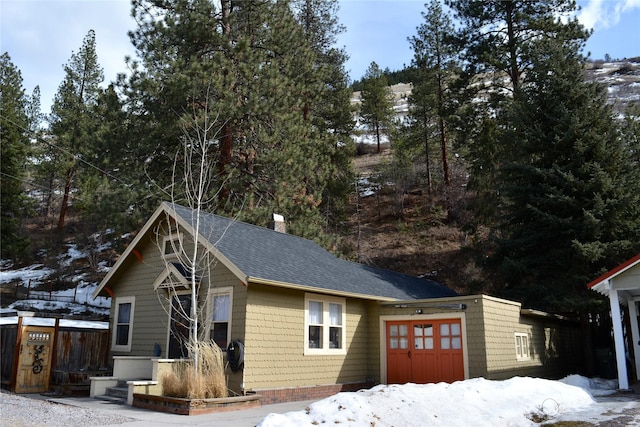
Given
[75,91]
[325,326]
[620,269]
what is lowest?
[325,326]

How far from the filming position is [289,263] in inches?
572

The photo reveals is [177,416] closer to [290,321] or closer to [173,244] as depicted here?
[290,321]

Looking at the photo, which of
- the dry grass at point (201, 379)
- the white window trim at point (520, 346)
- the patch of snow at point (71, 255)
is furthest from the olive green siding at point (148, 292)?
the patch of snow at point (71, 255)

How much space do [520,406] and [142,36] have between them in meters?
19.8

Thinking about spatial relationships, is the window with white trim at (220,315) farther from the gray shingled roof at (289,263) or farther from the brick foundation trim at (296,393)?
the brick foundation trim at (296,393)

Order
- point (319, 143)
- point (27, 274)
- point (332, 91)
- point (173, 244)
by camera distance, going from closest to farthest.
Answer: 1. point (173, 244)
2. point (319, 143)
3. point (332, 91)
4. point (27, 274)

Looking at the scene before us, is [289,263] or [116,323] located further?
[116,323]

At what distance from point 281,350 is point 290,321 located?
0.77 meters

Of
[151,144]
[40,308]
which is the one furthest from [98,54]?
[151,144]

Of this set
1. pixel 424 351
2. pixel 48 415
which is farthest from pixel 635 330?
pixel 48 415

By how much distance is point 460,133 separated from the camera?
99.2 feet

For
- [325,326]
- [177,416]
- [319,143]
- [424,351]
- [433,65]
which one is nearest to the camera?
[177,416]

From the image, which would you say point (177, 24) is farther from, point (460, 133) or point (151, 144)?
point (460, 133)

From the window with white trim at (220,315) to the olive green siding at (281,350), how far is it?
74 centimetres
